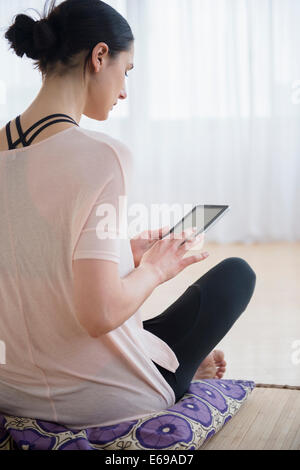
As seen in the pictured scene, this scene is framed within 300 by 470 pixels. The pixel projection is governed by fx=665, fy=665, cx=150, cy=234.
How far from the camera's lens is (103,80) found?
1096 mm

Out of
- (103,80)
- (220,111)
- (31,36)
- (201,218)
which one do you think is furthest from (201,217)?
(220,111)

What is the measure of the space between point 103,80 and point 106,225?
0.88ft

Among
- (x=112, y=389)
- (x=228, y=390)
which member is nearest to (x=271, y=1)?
(x=228, y=390)

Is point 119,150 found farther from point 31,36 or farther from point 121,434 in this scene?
point 121,434

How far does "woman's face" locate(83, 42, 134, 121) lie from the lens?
106 cm

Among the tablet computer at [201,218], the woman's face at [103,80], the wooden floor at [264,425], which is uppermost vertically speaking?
the woman's face at [103,80]

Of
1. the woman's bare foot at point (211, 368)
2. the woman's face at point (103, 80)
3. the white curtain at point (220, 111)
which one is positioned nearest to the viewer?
the woman's face at point (103, 80)

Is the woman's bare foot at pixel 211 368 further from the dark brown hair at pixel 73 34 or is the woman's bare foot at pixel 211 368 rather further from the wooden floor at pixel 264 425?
the dark brown hair at pixel 73 34

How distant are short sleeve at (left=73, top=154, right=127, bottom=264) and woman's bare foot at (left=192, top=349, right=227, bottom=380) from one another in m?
0.64

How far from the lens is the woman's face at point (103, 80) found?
3.49 feet

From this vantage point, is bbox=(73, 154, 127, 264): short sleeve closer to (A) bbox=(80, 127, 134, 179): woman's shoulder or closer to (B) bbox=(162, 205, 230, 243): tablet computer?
(A) bbox=(80, 127, 134, 179): woman's shoulder

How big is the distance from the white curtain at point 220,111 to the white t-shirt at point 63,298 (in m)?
2.83

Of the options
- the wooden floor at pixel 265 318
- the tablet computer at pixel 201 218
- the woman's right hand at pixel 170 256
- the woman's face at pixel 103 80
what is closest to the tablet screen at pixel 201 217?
the tablet computer at pixel 201 218
